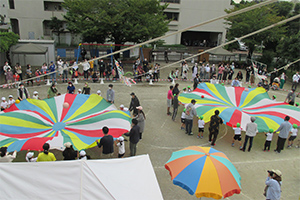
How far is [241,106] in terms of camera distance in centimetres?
1054

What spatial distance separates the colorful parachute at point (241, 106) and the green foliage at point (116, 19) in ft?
36.7

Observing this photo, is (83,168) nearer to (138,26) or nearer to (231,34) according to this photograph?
(138,26)

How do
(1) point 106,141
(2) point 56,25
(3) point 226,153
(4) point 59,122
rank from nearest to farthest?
(1) point 106,141
(4) point 59,122
(3) point 226,153
(2) point 56,25

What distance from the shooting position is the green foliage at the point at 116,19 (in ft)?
67.5

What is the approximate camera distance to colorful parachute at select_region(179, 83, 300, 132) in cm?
923

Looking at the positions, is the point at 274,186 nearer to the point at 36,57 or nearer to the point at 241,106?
the point at 241,106

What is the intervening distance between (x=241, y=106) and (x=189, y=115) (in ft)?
8.65

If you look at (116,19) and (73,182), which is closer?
(73,182)

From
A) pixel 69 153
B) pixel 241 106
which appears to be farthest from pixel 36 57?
pixel 241 106

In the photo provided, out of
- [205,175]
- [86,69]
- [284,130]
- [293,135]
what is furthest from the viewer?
[86,69]

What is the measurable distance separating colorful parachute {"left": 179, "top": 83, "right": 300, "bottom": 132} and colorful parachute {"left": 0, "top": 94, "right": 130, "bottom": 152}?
12.3 ft

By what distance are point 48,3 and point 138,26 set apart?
17.1 metres

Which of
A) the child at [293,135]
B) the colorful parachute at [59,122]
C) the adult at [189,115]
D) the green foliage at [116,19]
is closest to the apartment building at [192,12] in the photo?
the green foliage at [116,19]

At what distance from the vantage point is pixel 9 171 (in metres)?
4.14
